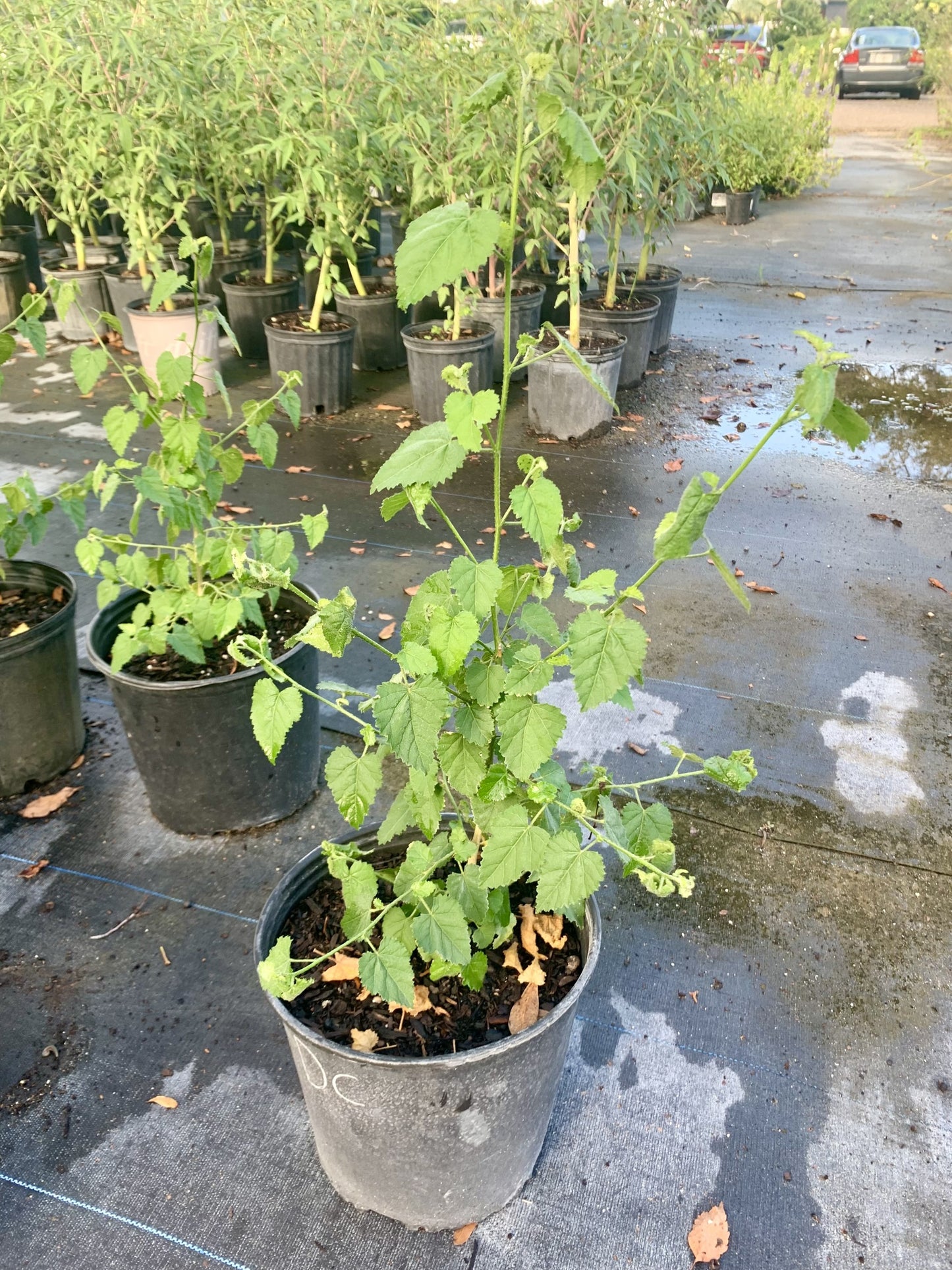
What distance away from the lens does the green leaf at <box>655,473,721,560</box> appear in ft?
3.20

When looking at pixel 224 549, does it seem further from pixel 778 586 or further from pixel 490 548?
pixel 778 586

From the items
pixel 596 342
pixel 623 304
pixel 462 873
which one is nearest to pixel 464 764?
pixel 462 873

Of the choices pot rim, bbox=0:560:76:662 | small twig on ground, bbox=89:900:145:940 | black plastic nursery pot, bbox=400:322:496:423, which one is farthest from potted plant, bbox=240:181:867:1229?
black plastic nursery pot, bbox=400:322:496:423

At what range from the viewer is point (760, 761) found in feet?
8.14

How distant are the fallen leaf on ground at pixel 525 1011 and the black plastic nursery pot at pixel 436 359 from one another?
3.56 metres

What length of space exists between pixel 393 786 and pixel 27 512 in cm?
116

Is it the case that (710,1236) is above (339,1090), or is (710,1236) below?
below

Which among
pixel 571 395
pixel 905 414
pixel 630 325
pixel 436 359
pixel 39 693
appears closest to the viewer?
pixel 39 693

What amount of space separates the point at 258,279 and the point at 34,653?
4089 millimetres

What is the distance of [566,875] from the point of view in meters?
1.16

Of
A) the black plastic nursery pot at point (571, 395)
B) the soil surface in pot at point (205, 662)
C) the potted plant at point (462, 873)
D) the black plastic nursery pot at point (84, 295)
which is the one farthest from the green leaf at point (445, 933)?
the black plastic nursery pot at point (84, 295)

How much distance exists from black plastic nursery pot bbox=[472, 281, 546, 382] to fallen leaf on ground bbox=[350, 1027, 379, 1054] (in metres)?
4.23

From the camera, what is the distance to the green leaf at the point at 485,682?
122 centimetres

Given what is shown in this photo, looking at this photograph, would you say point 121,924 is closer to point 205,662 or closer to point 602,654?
point 205,662
